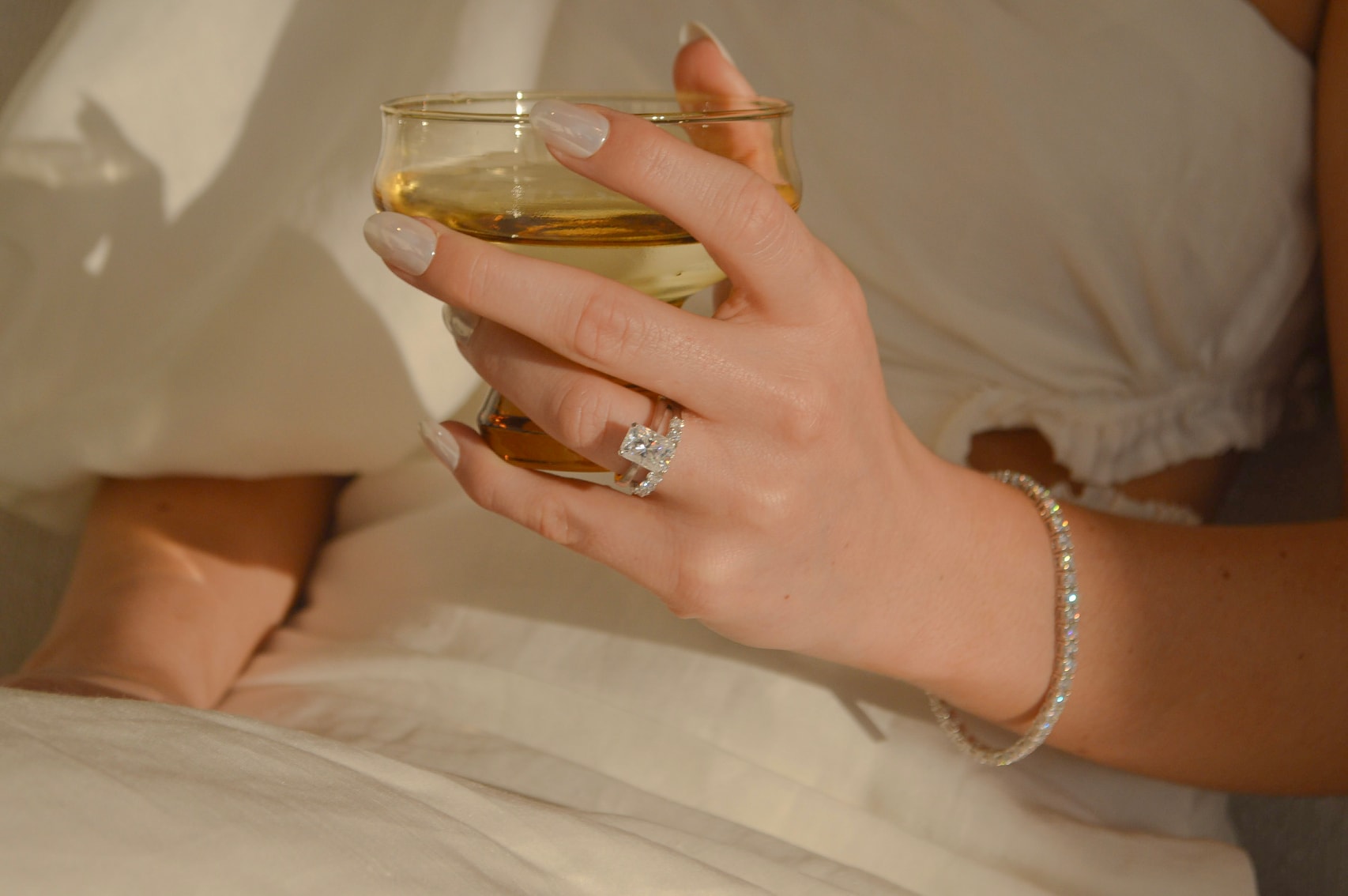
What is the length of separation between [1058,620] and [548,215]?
1.17 ft

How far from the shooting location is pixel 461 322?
0.50m

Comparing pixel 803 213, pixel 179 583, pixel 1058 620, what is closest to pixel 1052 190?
pixel 803 213

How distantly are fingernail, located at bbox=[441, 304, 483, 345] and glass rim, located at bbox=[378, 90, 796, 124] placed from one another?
0.08 m

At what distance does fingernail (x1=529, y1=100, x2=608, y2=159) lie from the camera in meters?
0.38

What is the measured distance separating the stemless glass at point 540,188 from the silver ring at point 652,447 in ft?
0.21

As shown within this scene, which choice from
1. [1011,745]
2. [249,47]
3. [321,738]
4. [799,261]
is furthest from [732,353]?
[249,47]

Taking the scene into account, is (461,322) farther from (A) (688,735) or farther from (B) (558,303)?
(A) (688,735)

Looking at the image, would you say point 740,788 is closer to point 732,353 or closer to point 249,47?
point 732,353

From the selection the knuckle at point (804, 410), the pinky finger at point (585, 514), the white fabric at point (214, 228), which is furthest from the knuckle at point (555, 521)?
the white fabric at point (214, 228)

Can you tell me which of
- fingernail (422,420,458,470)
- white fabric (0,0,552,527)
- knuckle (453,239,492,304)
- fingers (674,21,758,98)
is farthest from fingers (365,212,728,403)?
white fabric (0,0,552,527)

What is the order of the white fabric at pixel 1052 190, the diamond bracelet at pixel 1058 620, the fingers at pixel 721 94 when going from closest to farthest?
1. the fingers at pixel 721 94
2. the diamond bracelet at pixel 1058 620
3. the white fabric at pixel 1052 190

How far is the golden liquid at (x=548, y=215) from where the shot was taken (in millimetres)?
438

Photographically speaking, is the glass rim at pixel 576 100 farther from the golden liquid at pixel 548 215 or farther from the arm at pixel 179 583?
the arm at pixel 179 583

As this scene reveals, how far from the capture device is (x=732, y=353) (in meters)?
0.42
